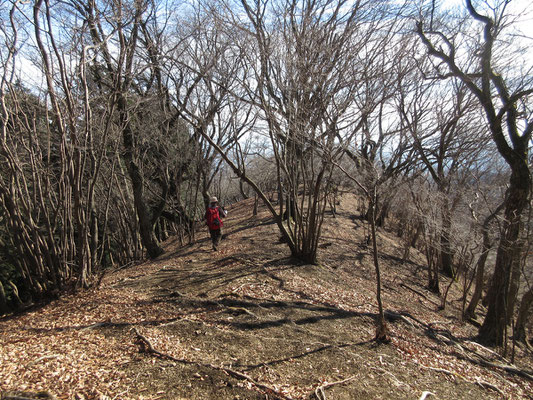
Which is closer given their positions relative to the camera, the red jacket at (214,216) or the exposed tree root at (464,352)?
the exposed tree root at (464,352)

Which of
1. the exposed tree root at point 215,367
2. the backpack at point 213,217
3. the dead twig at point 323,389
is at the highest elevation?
the backpack at point 213,217

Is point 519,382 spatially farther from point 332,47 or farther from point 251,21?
point 251,21

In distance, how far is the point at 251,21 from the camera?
6.54m

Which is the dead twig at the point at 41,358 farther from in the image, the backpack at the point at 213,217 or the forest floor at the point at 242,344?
the backpack at the point at 213,217

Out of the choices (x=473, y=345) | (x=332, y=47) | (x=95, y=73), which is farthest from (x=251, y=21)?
(x=473, y=345)

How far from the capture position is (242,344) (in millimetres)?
3658

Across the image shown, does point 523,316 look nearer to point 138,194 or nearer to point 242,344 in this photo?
point 242,344

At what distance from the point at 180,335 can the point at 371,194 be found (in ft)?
9.64

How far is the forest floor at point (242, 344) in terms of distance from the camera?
288 cm

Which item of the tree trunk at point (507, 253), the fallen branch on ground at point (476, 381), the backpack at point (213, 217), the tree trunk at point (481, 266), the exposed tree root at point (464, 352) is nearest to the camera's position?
the fallen branch on ground at point (476, 381)

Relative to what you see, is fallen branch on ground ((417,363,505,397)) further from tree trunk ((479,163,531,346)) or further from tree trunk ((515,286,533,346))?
tree trunk ((515,286,533,346))

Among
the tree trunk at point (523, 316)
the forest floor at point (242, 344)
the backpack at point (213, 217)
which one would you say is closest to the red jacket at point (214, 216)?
the backpack at point (213, 217)

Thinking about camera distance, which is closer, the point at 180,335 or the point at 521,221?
the point at 180,335

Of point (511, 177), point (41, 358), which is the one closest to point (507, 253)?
point (511, 177)
